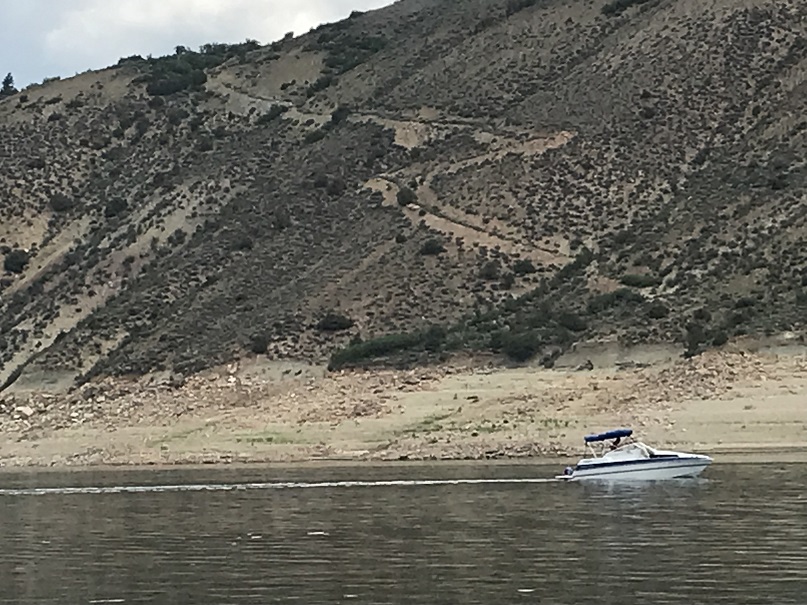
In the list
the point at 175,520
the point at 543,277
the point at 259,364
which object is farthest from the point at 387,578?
the point at 543,277

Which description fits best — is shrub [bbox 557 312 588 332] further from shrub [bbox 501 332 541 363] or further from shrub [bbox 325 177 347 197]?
shrub [bbox 325 177 347 197]

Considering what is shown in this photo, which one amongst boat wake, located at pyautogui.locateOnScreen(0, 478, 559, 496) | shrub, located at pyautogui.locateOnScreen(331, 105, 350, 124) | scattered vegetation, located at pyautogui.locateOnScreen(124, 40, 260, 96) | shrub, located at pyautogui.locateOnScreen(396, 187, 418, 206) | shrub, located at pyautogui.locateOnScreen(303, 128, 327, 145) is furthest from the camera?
scattered vegetation, located at pyautogui.locateOnScreen(124, 40, 260, 96)

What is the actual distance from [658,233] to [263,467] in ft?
89.8

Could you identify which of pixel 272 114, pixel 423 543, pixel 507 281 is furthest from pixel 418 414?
pixel 272 114

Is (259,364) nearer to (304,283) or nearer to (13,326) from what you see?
(304,283)

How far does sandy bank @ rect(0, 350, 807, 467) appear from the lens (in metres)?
51.3

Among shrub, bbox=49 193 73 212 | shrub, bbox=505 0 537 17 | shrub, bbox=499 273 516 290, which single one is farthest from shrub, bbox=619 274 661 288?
shrub, bbox=49 193 73 212

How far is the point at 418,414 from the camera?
185ft

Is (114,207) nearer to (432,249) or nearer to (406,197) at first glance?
(406,197)

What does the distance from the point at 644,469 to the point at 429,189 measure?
40812 millimetres

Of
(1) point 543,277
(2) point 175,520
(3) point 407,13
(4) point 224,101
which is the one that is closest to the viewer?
(2) point 175,520

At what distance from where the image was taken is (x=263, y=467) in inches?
2110

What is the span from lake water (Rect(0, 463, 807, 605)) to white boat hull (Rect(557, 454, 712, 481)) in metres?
1.08

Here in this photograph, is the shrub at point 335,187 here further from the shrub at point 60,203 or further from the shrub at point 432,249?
the shrub at point 60,203
